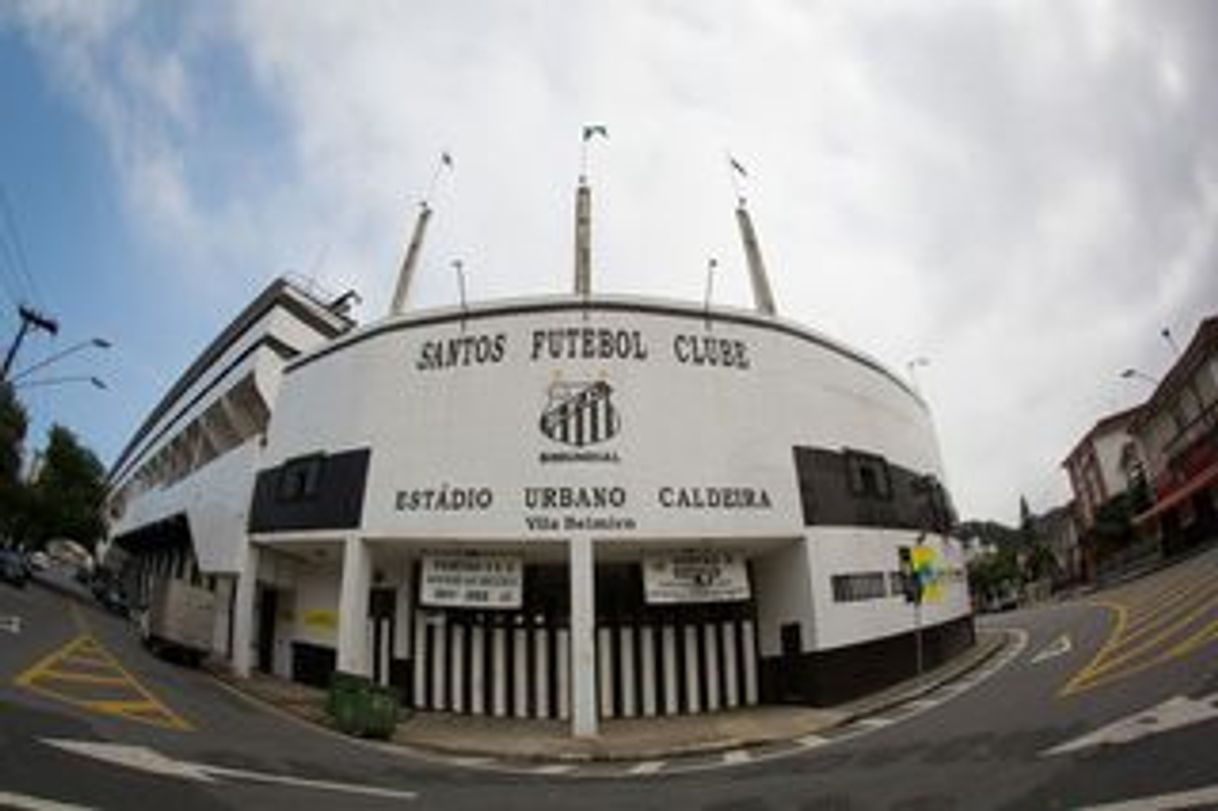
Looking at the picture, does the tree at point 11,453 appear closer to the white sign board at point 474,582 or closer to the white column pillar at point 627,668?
the white sign board at point 474,582

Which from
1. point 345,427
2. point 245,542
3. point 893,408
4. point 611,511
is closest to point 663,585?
point 611,511

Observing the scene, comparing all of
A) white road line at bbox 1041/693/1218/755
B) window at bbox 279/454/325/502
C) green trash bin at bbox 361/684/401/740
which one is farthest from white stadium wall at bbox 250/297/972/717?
white road line at bbox 1041/693/1218/755

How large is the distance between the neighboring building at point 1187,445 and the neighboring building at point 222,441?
131 ft

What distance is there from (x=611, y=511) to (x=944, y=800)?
11.3 meters

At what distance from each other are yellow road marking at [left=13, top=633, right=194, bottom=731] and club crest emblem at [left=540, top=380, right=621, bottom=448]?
9.63 meters

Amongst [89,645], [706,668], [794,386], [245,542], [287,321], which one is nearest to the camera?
[706,668]

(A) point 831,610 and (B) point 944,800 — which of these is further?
(A) point 831,610

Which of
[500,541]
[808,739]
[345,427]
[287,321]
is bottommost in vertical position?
[808,739]

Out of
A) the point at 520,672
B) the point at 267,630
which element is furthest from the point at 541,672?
the point at 267,630

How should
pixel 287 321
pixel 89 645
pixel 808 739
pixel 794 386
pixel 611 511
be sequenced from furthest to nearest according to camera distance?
pixel 287 321
pixel 89 645
pixel 794 386
pixel 611 511
pixel 808 739

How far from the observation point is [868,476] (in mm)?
22969

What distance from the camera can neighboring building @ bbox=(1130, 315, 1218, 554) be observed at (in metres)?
38.5

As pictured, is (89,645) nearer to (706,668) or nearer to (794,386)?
(706,668)

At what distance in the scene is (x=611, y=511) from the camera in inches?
745
